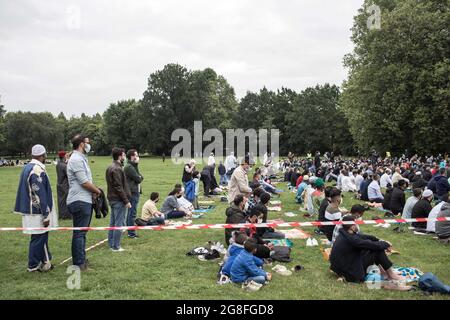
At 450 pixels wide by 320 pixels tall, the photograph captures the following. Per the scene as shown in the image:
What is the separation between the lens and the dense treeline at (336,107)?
31.0m

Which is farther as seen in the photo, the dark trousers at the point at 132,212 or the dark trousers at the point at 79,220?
the dark trousers at the point at 132,212

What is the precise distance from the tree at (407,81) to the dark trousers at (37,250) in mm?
28893

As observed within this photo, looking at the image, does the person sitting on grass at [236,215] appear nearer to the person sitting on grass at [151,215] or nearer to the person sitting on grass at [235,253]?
the person sitting on grass at [235,253]

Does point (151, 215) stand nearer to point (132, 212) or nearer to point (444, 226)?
point (132, 212)

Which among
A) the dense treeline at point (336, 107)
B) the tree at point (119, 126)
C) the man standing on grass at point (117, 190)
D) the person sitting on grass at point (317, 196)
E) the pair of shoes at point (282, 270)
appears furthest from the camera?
the tree at point (119, 126)

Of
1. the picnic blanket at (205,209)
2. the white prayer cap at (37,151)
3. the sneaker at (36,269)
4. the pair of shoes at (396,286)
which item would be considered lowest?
the picnic blanket at (205,209)

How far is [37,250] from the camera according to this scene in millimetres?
7023

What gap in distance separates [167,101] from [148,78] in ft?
20.5

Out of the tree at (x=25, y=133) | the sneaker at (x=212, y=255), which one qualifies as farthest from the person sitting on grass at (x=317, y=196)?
the tree at (x=25, y=133)

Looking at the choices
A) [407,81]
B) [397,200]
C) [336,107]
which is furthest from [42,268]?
[336,107]

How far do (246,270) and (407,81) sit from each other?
29.6m

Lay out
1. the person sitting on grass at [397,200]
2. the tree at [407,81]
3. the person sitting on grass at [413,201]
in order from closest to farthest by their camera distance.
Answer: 1. the person sitting on grass at [413,201]
2. the person sitting on grass at [397,200]
3. the tree at [407,81]

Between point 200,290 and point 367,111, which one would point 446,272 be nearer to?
point 200,290
